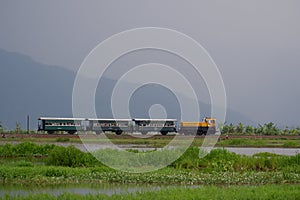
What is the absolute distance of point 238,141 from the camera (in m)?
43.6

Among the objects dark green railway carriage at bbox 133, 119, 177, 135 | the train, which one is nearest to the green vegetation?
the train

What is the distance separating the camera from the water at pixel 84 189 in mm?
14984

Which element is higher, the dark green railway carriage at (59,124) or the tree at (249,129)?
the dark green railway carriage at (59,124)

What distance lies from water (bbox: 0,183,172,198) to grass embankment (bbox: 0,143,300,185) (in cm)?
92

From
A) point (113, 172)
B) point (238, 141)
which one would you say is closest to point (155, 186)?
point (113, 172)

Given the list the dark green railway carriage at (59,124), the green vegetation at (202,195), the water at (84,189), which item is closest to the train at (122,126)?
the dark green railway carriage at (59,124)

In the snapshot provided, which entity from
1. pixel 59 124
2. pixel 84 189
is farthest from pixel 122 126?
pixel 84 189

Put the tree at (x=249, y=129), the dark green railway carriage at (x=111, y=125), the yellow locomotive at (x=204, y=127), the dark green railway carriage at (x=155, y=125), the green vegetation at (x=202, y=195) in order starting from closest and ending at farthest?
the green vegetation at (x=202, y=195) < the dark green railway carriage at (x=111, y=125) < the yellow locomotive at (x=204, y=127) < the dark green railway carriage at (x=155, y=125) < the tree at (x=249, y=129)

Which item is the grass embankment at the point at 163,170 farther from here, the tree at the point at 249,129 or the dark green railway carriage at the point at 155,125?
the tree at the point at 249,129

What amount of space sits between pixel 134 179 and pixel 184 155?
572 cm

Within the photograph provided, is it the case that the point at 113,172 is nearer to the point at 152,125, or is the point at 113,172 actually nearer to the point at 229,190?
the point at 229,190

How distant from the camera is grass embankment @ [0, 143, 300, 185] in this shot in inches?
699

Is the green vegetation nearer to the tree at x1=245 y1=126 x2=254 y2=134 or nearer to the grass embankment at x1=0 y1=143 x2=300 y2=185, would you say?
the grass embankment at x1=0 y1=143 x2=300 y2=185

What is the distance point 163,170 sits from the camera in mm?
20188
